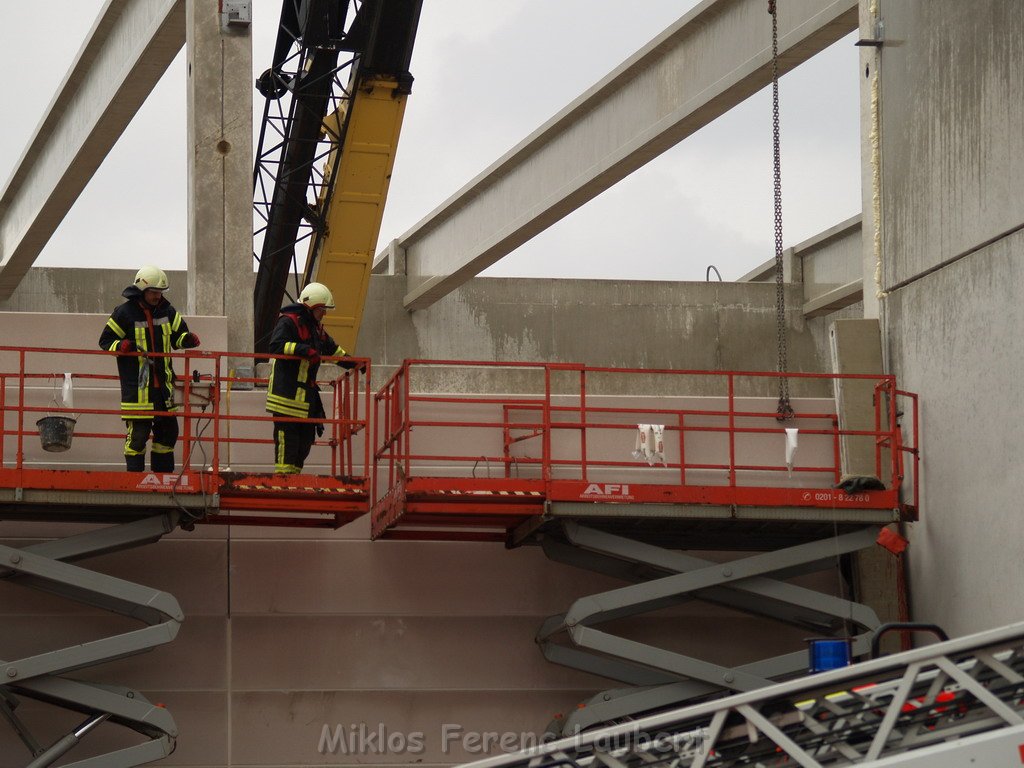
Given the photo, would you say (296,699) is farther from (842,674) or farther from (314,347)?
(842,674)

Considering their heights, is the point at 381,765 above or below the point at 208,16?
below

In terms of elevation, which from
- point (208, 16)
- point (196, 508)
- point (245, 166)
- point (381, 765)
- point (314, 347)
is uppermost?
point (208, 16)

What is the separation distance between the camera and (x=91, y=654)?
13070mm

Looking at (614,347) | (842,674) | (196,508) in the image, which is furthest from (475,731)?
(614,347)

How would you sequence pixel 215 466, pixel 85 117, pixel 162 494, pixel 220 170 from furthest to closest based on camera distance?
1. pixel 85 117
2. pixel 220 170
3. pixel 215 466
4. pixel 162 494

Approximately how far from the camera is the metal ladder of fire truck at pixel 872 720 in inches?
326

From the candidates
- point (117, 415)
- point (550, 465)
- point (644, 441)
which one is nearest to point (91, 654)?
point (117, 415)

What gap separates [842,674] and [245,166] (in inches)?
397

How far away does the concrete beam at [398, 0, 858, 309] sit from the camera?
59.2 feet

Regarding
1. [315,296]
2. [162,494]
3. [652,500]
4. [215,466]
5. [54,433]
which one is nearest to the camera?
[162,494]

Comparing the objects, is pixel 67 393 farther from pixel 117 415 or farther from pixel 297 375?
pixel 297 375

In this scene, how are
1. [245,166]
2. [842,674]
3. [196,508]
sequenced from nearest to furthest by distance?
[842,674] → [196,508] → [245,166]

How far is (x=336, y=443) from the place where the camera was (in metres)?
14.4

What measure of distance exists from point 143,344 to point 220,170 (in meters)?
3.49
